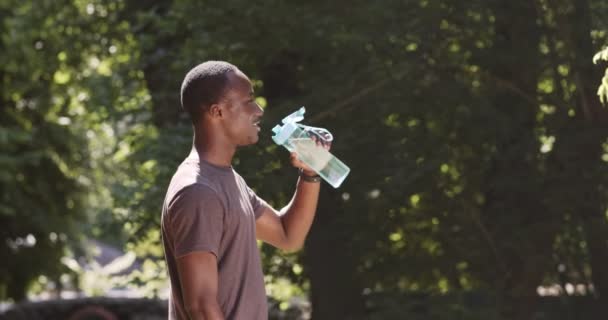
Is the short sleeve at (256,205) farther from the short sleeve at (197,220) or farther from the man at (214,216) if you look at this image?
the short sleeve at (197,220)

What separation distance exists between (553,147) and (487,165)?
71 centimetres

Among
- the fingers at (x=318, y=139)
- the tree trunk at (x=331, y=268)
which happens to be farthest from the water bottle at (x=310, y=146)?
the tree trunk at (x=331, y=268)

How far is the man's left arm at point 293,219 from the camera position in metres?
4.43

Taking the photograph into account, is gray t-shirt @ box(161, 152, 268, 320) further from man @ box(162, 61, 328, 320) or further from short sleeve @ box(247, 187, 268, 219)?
short sleeve @ box(247, 187, 268, 219)

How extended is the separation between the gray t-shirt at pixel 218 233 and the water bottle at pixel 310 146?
28cm

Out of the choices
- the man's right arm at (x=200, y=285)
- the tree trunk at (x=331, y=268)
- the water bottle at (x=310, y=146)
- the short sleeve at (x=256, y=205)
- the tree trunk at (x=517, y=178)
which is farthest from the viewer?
the tree trunk at (x=331, y=268)

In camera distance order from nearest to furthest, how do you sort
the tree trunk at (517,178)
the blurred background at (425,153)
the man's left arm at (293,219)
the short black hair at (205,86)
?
1. the short black hair at (205,86)
2. the man's left arm at (293,219)
3. the blurred background at (425,153)
4. the tree trunk at (517,178)

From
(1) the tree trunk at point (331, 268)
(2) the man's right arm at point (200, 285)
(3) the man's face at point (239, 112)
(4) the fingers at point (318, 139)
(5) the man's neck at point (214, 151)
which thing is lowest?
(1) the tree trunk at point (331, 268)

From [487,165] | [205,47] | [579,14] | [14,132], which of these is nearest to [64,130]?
[14,132]

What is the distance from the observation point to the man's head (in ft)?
13.1

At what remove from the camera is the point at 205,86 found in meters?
3.99

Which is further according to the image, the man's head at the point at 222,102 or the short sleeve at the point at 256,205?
the short sleeve at the point at 256,205

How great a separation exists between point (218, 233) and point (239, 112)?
47cm

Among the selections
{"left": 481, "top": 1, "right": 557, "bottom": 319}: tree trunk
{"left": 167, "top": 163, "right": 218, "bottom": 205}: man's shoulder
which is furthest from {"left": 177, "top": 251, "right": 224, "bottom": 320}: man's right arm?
{"left": 481, "top": 1, "right": 557, "bottom": 319}: tree trunk
